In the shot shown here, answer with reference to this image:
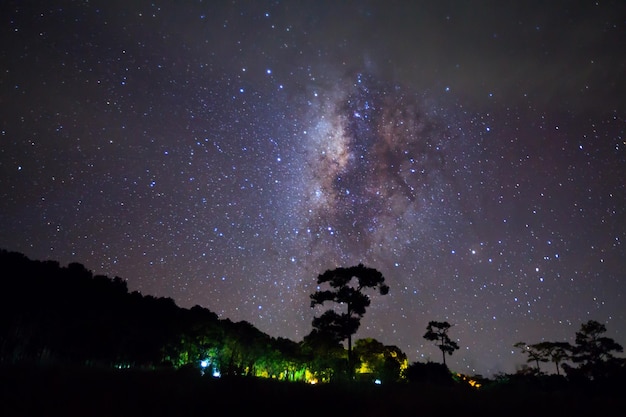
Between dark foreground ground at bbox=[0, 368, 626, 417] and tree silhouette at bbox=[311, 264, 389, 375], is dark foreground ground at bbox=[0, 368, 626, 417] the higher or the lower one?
the lower one

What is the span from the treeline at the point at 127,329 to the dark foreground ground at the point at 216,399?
53.2 feet

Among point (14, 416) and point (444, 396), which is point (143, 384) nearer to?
point (14, 416)

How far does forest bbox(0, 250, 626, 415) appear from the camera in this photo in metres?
7.13

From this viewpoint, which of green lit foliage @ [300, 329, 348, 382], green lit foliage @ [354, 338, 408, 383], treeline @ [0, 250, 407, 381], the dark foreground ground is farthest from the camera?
green lit foliage @ [354, 338, 408, 383]

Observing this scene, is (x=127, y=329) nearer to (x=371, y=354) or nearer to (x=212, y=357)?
(x=212, y=357)

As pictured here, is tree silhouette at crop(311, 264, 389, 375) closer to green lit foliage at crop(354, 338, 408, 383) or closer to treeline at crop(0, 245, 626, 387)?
treeline at crop(0, 245, 626, 387)

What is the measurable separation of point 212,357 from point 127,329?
8.63 meters

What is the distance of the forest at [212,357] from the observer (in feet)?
23.4

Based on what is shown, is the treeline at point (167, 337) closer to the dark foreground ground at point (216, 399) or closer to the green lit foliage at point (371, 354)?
the green lit foliage at point (371, 354)

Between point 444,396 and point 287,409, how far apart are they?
3.63m

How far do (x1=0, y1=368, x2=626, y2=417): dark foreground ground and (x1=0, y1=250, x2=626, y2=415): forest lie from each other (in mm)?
37

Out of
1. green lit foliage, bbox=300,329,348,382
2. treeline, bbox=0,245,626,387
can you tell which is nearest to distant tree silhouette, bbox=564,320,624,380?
treeline, bbox=0,245,626,387

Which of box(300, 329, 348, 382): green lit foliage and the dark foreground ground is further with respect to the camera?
box(300, 329, 348, 382): green lit foliage

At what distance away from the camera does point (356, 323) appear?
3002 cm
